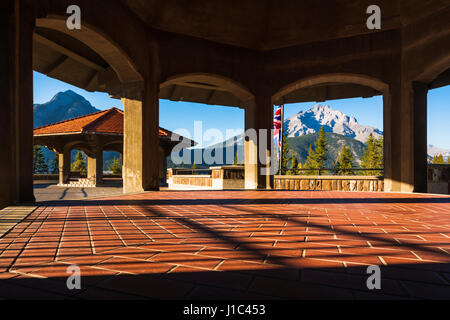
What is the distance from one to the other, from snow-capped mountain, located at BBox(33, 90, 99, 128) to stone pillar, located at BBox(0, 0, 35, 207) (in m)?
183

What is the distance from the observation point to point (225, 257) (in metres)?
1.99

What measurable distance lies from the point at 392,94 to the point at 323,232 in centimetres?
748

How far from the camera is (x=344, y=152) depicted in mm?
49125

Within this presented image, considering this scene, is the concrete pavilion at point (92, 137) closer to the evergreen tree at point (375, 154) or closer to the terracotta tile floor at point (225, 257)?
the terracotta tile floor at point (225, 257)

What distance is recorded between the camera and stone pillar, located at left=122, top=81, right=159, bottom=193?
26.1ft

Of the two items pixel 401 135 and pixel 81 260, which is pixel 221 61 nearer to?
pixel 401 135

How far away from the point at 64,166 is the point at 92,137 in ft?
18.0

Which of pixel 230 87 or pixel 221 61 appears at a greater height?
pixel 221 61

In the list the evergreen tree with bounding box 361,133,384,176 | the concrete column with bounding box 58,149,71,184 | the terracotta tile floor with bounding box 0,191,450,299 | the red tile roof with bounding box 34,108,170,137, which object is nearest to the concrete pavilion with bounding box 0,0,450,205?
the terracotta tile floor with bounding box 0,191,450,299

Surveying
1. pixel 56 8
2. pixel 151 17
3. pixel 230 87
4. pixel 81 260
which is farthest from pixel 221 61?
pixel 81 260

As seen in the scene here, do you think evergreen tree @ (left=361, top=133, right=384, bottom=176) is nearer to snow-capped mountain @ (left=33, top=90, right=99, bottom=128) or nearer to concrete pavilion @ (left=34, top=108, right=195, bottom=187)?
concrete pavilion @ (left=34, top=108, right=195, bottom=187)

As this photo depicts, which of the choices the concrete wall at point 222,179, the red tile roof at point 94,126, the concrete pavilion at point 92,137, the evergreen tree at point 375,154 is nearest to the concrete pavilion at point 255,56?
the concrete wall at point 222,179

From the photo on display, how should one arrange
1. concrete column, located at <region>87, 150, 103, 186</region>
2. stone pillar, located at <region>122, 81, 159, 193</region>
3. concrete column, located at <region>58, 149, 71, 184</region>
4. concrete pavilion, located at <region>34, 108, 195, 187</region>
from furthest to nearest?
concrete column, located at <region>58, 149, 71, 184</region> → concrete column, located at <region>87, 150, 103, 186</region> → concrete pavilion, located at <region>34, 108, 195, 187</region> → stone pillar, located at <region>122, 81, 159, 193</region>

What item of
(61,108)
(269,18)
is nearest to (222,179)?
(269,18)
